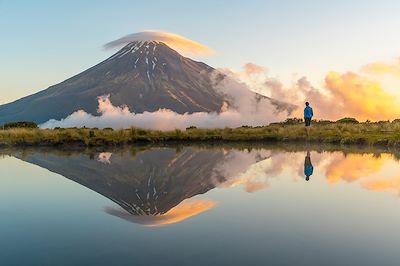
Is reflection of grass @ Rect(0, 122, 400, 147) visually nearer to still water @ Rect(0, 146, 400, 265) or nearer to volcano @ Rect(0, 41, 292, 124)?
still water @ Rect(0, 146, 400, 265)

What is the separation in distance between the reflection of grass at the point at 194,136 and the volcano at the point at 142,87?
10604 cm

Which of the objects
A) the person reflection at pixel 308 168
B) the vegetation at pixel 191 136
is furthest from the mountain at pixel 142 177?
the vegetation at pixel 191 136

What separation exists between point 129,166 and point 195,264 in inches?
311

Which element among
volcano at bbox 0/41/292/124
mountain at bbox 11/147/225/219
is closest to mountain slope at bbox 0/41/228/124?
volcano at bbox 0/41/292/124

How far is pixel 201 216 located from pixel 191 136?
17281 mm

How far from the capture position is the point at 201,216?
5734mm

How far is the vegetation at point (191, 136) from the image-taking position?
19586 mm

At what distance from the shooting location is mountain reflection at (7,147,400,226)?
256 inches

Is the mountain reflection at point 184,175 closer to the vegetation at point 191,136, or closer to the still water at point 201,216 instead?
the still water at point 201,216

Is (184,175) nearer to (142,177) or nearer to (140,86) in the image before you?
(142,177)

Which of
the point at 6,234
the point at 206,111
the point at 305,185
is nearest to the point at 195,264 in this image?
the point at 6,234

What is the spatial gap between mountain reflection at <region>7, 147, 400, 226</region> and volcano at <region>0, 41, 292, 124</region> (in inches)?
4589

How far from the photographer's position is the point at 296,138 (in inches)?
859

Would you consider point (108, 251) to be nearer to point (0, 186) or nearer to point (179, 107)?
point (0, 186)
